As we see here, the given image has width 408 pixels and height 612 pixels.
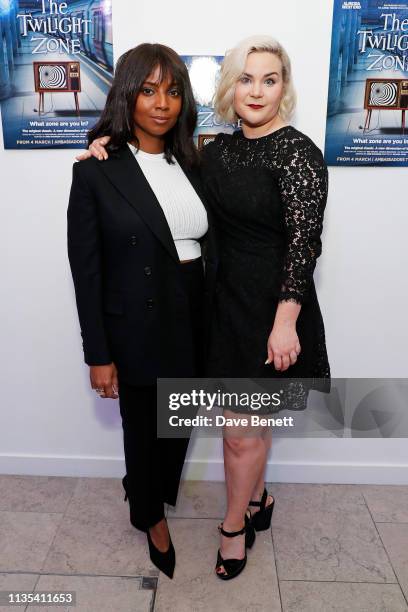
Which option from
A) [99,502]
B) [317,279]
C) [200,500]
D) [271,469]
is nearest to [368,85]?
[317,279]

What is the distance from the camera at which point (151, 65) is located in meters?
1.56

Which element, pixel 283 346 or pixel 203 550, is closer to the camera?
pixel 283 346

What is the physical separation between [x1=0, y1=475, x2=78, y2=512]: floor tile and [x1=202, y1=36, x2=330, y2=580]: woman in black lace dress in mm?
953

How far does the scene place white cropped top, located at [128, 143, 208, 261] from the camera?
168 cm

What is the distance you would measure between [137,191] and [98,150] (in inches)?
6.7

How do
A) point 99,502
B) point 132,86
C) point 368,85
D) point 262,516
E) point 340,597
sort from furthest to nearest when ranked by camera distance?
1. point 99,502
2. point 262,516
3. point 368,85
4. point 340,597
5. point 132,86

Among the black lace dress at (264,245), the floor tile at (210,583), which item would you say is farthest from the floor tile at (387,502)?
the black lace dress at (264,245)

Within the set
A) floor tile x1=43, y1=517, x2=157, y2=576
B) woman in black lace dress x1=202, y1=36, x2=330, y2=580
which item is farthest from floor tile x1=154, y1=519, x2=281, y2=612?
woman in black lace dress x1=202, y1=36, x2=330, y2=580

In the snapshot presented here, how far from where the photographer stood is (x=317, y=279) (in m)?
2.28

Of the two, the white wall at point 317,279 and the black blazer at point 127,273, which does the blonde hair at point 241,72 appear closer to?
the black blazer at point 127,273

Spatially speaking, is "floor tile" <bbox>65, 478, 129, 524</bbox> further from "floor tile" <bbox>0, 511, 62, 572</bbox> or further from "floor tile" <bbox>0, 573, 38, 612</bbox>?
"floor tile" <bbox>0, 573, 38, 612</bbox>

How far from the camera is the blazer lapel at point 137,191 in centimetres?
161

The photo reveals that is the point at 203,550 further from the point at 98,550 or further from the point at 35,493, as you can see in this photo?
the point at 35,493

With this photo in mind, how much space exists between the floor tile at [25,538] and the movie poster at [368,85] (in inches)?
72.5
